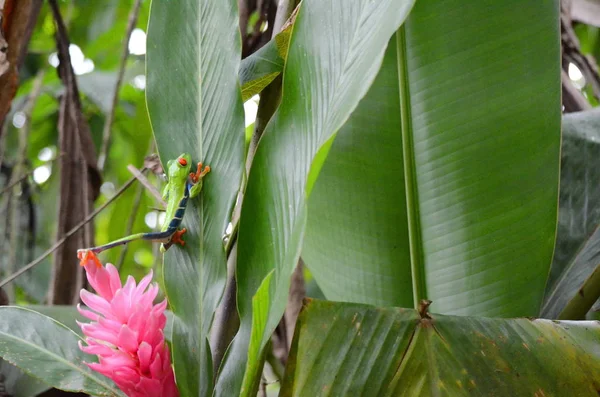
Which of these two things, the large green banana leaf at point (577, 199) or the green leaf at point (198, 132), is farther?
the large green banana leaf at point (577, 199)

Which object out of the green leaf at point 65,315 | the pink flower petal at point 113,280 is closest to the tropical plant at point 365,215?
the pink flower petal at point 113,280

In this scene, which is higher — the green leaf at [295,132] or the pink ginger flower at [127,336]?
the green leaf at [295,132]

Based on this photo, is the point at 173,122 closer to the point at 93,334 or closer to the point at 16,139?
the point at 93,334

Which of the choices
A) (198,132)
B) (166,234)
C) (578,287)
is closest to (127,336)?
(166,234)

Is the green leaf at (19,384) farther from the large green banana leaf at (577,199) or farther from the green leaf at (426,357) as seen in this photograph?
the large green banana leaf at (577,199)

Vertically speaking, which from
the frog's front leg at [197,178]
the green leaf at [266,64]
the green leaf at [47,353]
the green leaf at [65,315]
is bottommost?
the green leaf at [65,315]

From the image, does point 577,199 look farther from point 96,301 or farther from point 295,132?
point 96,301

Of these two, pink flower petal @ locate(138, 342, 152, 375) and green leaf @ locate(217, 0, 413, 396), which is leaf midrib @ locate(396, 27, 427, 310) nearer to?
green leaf @ locate(217, 0, 413, 396)
